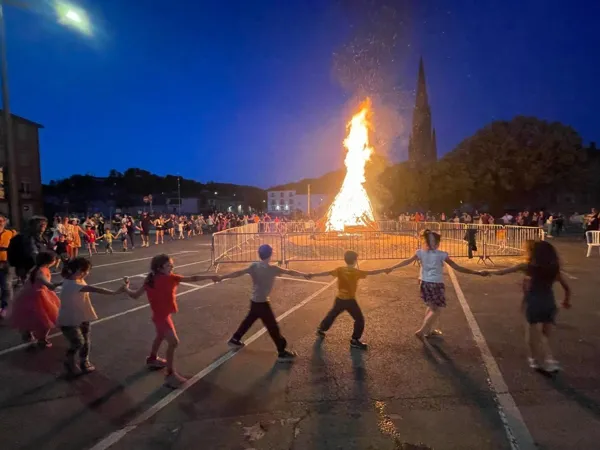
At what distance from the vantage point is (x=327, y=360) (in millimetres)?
5676

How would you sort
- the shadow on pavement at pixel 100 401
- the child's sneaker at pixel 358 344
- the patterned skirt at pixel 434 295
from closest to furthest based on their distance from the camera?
the shadow on pavement at pixel 100 401 < the child's sneaker at pixel 358 344 < the patterned skirt at pixel 434 295

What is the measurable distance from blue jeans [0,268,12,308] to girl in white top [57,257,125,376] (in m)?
3.28

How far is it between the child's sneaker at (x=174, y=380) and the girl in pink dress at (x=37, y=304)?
1985 millimetres

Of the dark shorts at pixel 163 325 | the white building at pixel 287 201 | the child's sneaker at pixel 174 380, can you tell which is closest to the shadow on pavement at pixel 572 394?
the child's sneaker at pixel 174 380

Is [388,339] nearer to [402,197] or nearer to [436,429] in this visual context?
[436,429]

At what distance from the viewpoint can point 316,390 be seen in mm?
4750

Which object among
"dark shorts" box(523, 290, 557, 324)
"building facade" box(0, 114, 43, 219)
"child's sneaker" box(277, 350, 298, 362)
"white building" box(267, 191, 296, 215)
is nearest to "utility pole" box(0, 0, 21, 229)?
"child's sneaker" box(277, 350, 298, 362)

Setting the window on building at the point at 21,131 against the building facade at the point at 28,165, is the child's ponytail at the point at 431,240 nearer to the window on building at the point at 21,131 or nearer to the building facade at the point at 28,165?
the building facade at the point at 28,165

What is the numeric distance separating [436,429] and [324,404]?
1.07 metres

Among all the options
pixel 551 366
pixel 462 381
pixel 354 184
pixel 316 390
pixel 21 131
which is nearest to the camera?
pixel 316 390

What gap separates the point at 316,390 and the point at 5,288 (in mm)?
6151

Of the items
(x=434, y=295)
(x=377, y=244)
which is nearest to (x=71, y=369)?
(x=434, y=295)

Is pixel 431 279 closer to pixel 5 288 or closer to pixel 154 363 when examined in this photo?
pixel 154 363

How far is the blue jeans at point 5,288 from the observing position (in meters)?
7.80
